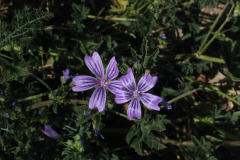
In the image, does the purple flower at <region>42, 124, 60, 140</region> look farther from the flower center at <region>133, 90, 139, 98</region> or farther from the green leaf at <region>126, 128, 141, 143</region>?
the flower center at <region>133, 90, 139, 98</region>

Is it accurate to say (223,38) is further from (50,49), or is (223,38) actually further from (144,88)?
(50,49)

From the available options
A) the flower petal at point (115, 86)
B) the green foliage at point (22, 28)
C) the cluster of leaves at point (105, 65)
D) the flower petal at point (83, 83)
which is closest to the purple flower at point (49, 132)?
the cluster of leaves at point (105, 65)

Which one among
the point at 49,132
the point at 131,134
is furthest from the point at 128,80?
the point at 49,132

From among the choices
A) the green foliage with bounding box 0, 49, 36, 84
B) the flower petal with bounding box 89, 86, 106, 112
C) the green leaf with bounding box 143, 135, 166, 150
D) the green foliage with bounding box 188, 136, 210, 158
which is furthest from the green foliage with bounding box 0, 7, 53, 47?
the green foliage with bounding box 188, 136, 210, 158

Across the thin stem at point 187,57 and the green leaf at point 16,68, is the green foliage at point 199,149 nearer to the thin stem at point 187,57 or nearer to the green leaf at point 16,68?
the thin stem at point 187,57

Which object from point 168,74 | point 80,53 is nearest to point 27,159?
point 80,53
